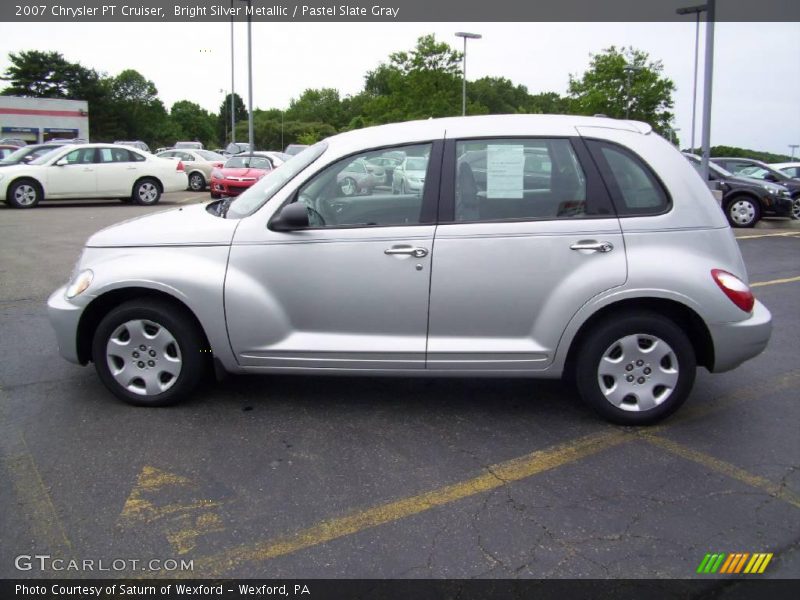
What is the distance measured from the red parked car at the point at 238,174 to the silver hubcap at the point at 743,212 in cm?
1195

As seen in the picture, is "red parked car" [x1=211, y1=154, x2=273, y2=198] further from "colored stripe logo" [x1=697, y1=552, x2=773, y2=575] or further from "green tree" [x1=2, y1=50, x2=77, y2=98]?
"green tree" [x1=2, y1=50, x2=77, y2=98]

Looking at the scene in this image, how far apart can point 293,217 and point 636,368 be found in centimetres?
219

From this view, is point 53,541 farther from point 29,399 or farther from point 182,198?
point 182,198

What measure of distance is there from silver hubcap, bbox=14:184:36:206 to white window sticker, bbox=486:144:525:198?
16122 mm

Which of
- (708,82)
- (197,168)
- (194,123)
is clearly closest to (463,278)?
(708,82)

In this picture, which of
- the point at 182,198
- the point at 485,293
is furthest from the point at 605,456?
the point at 182,198

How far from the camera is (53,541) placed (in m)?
2.93

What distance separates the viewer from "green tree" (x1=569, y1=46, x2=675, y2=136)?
139 feet

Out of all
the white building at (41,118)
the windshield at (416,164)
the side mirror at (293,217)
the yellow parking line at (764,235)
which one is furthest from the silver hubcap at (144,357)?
the white building at (41,118)

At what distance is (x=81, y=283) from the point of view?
4305 mm

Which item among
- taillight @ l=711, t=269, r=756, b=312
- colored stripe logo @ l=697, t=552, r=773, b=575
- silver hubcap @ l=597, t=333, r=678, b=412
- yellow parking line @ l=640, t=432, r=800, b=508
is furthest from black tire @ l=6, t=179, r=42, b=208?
colored stripe logo @ l=697, t=552, r=773, b=575

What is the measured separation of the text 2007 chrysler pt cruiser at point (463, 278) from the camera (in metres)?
Result: 4.07

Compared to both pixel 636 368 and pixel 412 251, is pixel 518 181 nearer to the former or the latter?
pixel 412 251

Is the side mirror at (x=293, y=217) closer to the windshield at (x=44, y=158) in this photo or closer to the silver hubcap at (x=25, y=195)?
the silver hubcap at (x=25, y=195)
